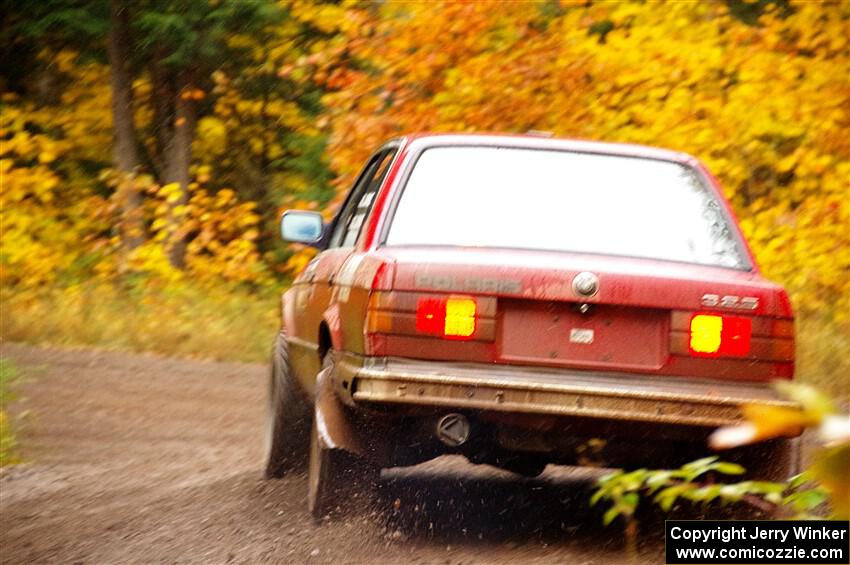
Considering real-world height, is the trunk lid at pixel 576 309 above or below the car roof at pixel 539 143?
below

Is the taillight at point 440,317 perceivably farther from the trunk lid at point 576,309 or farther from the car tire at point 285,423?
the car tire at point 285,423

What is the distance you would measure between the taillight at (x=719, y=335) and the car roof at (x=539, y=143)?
3.90 feet

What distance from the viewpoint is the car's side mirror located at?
782 centimetres

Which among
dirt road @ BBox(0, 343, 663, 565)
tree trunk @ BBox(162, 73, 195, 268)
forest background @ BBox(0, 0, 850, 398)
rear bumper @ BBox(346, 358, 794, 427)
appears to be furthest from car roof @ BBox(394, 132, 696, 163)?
tree trunk @ BBox(162, 73, 195, 268)

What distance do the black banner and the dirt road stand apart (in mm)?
2218

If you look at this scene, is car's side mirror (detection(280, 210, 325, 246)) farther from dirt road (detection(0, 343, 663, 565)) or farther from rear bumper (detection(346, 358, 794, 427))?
rear bumper (detection(346, 358, 794, 427))

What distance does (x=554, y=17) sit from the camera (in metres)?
17.1

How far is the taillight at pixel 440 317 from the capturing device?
222 inches

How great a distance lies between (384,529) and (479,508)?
93 centimetres

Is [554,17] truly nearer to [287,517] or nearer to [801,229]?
[801,229]

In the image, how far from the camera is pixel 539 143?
667cm

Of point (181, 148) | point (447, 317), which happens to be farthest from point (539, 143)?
point (181, 148)

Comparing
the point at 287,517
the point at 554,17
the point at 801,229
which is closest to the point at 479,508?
the point at 287,517

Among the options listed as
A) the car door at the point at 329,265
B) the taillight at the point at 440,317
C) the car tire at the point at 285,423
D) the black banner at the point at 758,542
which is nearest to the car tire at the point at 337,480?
the car door at the point at 329,265
